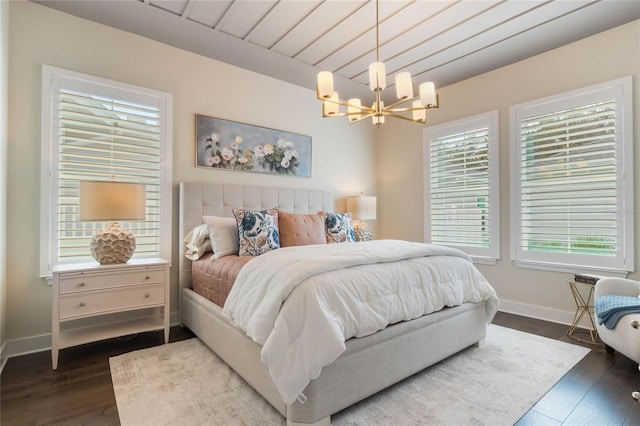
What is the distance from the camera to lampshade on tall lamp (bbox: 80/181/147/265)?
2.31 metres

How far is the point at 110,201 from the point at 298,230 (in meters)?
1.55

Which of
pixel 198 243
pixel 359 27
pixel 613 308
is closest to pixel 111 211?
pixel 198 243

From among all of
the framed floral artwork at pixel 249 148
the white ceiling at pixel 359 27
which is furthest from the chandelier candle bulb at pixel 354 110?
the framed floral artwork at pixel 249 148

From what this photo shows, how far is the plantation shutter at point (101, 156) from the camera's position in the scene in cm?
262

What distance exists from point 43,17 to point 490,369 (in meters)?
4.43

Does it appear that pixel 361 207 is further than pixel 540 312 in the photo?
Yes

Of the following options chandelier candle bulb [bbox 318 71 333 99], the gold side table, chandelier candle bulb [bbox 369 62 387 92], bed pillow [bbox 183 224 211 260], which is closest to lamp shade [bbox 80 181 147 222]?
bed pillow [bbox 183 224 211 260]

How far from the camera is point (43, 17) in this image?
2.57 metres

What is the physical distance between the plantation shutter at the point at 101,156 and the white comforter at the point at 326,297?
156cm

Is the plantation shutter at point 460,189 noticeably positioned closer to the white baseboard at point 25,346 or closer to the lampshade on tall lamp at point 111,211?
the lampshade on tall lamp at point 111,211

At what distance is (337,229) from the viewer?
3.37 metres

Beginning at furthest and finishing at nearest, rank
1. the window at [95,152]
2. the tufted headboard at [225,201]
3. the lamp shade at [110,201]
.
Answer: the tufted headboard at [225,201] < the window at [95,152] < the lamp shade at [110,201]

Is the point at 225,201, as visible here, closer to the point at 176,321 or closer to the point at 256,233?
the point at 256,233

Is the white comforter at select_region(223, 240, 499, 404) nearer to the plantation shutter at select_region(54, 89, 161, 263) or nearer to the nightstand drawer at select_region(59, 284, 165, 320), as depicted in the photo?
the nightstand drawer at select_region(59, 284, 165, 320)
